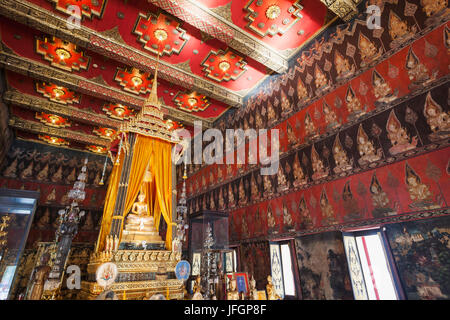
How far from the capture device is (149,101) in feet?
20.4

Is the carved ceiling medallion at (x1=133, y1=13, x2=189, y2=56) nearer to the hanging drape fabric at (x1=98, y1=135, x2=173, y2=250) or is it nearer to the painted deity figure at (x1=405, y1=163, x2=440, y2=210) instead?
the hanging drape fabric at (x1=98, y1=135, x2=173, y2=250)

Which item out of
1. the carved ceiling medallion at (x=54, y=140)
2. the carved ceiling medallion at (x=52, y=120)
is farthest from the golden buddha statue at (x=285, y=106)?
the carved ceiling medallion at (x=54, y=140)

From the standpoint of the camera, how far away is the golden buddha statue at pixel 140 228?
5016 mm

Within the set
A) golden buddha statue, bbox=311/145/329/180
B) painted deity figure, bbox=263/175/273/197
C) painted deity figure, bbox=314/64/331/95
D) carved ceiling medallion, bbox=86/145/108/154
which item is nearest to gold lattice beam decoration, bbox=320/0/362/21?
painted deity figure, bbox=314/64/331/95

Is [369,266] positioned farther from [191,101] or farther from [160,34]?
[191,101]

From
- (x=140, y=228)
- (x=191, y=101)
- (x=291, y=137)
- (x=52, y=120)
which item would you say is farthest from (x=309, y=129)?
(x=52, y=120)

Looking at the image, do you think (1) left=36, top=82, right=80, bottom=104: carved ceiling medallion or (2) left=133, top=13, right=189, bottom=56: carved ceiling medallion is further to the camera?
(1) left=36, top=82, right=80, bottom=104: carved ceiling medallion

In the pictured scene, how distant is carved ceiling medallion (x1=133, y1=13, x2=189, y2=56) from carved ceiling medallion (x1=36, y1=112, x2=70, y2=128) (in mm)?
6306

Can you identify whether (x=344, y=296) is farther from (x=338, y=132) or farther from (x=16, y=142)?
(x=16, y=142)

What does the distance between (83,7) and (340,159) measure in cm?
724

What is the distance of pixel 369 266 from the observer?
4.14 metres

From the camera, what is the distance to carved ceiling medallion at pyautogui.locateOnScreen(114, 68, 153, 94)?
25.1ft
